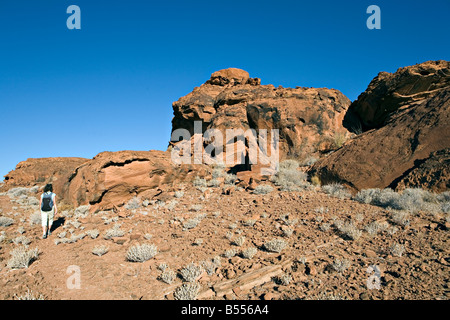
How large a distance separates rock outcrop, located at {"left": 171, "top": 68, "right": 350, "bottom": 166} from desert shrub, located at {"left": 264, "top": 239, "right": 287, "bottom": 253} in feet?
28.8

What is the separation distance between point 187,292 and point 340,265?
244 centimetres

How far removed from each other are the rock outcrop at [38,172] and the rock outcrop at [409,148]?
56.9 feet

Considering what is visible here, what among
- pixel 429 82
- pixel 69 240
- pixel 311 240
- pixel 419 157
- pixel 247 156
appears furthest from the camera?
pixel 247 156

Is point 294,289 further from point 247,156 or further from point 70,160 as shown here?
point 70,160

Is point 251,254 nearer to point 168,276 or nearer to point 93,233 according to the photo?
point 168,276

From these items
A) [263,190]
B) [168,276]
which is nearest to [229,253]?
[168,276]

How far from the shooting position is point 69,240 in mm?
6238

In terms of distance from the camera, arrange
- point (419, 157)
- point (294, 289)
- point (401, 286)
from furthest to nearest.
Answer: point (419, 157) < point (294, 289) < point (401, 286)

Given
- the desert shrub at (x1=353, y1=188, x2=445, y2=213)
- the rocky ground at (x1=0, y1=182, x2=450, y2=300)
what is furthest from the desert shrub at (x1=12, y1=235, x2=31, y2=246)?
the desert shrub at (x1=353, y1=188, x2=445, y2=213)

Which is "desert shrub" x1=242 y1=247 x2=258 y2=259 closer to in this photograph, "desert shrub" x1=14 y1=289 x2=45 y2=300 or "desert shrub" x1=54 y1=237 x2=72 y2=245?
"desert shrub" x1=14 y1=289 x2=45 y2=300

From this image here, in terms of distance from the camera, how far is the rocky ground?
11.4ft

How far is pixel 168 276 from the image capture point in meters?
3.98
